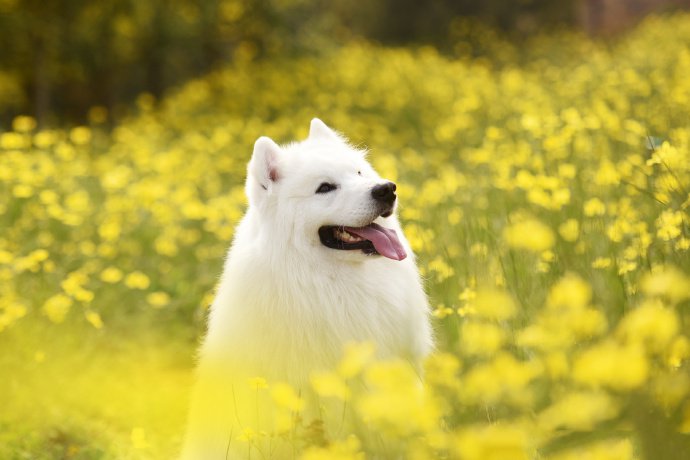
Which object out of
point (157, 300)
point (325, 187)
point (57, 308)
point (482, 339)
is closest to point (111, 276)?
point (157, 300)

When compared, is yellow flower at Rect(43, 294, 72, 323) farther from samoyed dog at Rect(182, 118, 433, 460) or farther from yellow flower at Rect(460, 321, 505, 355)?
yellow flower at Rect(460, 321, 505, 355)

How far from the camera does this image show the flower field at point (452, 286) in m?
1.51

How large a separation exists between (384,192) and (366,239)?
22 cm

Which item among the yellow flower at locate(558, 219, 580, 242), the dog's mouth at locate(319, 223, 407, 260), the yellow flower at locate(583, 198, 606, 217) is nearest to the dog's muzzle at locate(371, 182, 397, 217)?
the dog's mouth at locate(319, 223, 407, 260)

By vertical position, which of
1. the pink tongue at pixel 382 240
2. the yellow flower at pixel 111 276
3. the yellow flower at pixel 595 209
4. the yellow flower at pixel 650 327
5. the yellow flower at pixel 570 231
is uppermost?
the yellow flower at pixel 111 276

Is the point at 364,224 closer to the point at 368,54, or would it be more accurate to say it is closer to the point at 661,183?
the point at 661,183

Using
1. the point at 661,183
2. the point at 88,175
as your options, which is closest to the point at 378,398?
the point at 661,183

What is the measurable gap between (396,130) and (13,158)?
615cm

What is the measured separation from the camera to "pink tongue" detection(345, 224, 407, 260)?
311cm

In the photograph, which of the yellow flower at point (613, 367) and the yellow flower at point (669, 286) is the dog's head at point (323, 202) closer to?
the yellow flower at point (669, 286)

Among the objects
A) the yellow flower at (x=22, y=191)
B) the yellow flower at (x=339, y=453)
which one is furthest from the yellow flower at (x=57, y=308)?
the yellow flower at (x=339, y=453)

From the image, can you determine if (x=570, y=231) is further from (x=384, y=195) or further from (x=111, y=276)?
(x=111, y=276)

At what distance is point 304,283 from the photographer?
3.07 metres

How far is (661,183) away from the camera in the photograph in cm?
318
